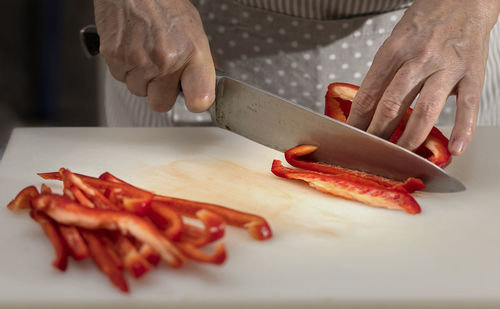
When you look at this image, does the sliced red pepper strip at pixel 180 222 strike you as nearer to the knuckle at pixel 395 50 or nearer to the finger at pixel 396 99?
the finger at pixel 396 99

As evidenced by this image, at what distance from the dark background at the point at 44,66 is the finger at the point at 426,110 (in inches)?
120

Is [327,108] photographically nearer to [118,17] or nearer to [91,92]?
[118,17]

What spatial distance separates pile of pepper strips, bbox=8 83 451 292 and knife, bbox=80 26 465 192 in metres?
0.03

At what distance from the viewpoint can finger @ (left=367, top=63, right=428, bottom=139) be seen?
1247 millimetres

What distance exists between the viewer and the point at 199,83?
1.32m

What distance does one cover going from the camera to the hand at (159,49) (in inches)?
52.7

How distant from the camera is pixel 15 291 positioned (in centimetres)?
87

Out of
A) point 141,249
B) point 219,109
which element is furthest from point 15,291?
point 219,109

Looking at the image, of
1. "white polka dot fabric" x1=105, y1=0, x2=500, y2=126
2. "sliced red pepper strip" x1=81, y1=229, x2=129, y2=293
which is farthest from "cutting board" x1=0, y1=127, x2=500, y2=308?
"white polka dot fabric" x1=105, y1=0, x2=500, y2=126

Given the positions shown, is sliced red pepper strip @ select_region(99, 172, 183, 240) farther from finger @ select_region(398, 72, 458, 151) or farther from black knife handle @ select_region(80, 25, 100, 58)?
black knife handle @ select_region(80, 25, 100, 58)

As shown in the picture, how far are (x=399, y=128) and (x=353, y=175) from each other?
177 mm

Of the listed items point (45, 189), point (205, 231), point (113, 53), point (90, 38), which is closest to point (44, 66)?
point (90, 38)

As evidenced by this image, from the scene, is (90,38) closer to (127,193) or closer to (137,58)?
(137,58)

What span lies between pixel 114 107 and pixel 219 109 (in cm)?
72
